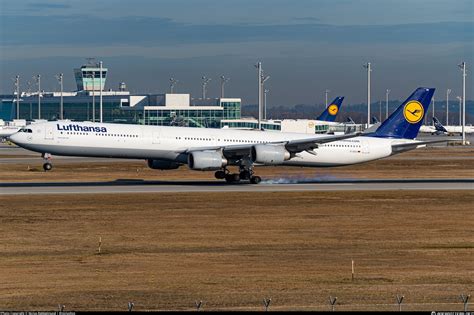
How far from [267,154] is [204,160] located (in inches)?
170

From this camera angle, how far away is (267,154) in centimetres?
5875

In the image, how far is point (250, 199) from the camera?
51.1m

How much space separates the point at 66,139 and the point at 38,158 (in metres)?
41.6

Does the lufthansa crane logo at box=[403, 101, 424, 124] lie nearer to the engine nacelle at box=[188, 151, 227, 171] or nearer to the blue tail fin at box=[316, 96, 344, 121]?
the engine nacelle at box=[188, 151, 227, 171]

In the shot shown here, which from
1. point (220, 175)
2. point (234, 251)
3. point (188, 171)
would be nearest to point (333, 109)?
point (188, 171)

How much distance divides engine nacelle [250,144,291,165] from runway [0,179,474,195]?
162 centimetres

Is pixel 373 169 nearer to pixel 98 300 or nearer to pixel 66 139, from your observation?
pixel 66 139

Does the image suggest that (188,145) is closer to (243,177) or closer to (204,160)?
(204,160)

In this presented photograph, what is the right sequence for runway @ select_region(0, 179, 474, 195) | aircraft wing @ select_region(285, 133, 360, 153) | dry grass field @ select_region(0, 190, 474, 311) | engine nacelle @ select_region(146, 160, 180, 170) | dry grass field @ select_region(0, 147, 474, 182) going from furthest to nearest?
dry grass field @ select_region(0, 147, 474, 182), engine nacelle @ select_region(146, 160, 180, 170), aircraft wing @ select_region(285, 133, 360, 153), runway @ select_region(0, 179, 474, 195), dry grass field @ select_region(0, 190, 474, 311)

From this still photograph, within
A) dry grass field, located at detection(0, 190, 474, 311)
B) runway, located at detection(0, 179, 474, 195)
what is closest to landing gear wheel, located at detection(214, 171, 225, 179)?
runway, located at detection(0, 179, 474, 195)

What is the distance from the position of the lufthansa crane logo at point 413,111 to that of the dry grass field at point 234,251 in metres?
13.8

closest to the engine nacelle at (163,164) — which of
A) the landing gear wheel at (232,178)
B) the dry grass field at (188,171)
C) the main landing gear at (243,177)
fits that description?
the landing gear wheel at (232,178)

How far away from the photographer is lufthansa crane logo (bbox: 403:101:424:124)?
6619 cm

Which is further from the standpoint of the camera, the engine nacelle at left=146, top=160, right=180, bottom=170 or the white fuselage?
the engine nacelle at left=146, top=160, right=180, bottom=170
